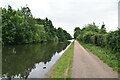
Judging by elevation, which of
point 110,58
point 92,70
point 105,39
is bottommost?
point 92,70

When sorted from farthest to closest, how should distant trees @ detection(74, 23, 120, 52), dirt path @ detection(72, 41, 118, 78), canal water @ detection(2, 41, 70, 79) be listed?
distant trees @ detection(74, 23, 120, 52) → canal water @ detection(2, 41, 70, 79) → dirt path @ detection(72, 41, 118, 78)

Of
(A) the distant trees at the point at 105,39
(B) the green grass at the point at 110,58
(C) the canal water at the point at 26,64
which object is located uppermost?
(A) the distant trees at the point at 105,39

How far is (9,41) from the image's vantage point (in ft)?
137

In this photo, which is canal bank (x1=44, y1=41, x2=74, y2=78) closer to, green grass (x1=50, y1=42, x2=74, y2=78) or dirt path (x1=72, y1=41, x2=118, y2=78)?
green grass (x1=50, y1=42, x2=74, y2=78)

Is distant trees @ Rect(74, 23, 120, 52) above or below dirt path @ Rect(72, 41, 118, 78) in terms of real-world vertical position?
above

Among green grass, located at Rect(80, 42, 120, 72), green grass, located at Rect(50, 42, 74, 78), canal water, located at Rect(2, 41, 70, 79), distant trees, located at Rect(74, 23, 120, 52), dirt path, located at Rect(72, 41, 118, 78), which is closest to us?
dirt path, located at Rect(72, 41, 118, 78)

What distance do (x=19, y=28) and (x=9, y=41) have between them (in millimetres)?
4912

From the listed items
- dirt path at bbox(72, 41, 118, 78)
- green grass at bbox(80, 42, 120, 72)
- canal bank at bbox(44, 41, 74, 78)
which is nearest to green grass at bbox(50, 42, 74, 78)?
canal bank at bbox(44, 41, 74, 78)

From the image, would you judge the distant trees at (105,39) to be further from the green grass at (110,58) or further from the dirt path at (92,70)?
the dirt path at (92,70)

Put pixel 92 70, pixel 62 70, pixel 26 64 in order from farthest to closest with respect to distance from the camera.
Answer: pixel 26 64, pixel 62 70, pixel 92 70

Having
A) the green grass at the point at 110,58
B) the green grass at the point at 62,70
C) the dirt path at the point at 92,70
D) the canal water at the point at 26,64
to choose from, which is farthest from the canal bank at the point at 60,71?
the green grass at the point at 110,58

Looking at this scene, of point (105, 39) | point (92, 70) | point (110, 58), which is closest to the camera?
point (92, 70)

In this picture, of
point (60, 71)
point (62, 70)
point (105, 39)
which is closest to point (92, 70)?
point (62, 70)

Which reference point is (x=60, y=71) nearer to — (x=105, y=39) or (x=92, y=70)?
(x=92, y=70)
